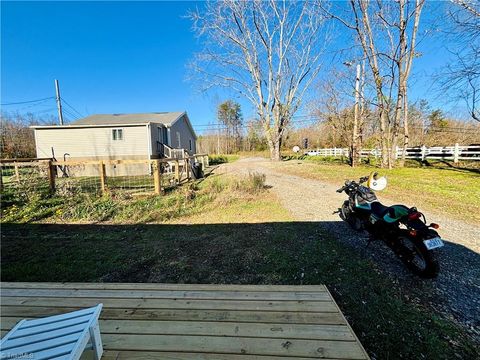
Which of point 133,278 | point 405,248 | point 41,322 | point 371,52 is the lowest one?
point 133,278

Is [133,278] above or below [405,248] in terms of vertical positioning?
below

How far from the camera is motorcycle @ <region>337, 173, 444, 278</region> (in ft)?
8.89

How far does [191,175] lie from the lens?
1154 cm

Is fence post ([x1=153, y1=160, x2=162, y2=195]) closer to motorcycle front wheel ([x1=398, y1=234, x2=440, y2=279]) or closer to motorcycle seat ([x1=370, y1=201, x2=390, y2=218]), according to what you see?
motorcycle seat ([x1=370, y1=201, x2=390, y2=218])

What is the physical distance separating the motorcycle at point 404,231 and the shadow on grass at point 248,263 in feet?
0.92

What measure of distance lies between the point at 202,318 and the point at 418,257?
3.02 meters

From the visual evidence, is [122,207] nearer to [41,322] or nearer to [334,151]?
[41,322]

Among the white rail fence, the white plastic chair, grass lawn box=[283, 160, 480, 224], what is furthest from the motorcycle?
the white rail fence

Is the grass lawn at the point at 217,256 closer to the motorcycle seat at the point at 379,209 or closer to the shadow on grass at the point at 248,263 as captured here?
the shadow on grass at the point at 248,263

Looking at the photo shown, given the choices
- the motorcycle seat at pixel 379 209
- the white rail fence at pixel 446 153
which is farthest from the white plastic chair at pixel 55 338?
the white rail fence at pixel 446 153

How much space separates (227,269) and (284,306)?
4.85 ft

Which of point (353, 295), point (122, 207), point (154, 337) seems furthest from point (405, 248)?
point (122, 207)

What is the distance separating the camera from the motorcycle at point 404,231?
2.71m

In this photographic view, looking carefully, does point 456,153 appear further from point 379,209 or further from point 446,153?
point 379,209
